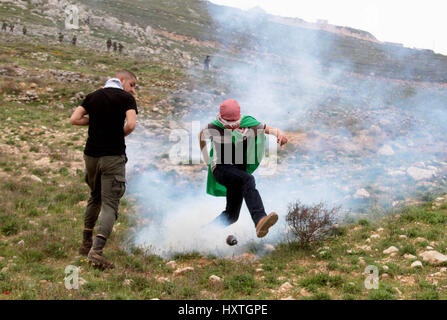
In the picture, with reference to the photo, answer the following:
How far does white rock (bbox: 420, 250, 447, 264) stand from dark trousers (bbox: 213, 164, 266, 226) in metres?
1.73

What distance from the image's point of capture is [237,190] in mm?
4637

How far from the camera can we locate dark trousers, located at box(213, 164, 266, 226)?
4.20 meters

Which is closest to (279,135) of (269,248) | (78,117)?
(269,248)

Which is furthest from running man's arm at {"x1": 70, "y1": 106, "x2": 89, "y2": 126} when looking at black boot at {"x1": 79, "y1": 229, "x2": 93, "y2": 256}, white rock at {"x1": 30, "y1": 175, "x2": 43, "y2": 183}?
white rock at {"x1": 30, "y1": 175, "x2": 43, "y2": 183}

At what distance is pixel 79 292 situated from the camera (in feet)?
10.6

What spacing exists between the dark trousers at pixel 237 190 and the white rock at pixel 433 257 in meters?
1.73

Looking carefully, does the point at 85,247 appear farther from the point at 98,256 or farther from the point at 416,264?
the point at 416,264

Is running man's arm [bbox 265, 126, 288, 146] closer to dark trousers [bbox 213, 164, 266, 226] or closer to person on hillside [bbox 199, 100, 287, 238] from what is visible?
person on hillside [bbox 199, 100, 287, 238]

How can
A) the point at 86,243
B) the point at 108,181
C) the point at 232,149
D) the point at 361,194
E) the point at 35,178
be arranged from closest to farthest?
1. the point at 108,181
2. the point at 86,243
3. the point at 232,149
4. the point at 35,178
5. the point at 361,194

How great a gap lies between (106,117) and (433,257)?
144 inches

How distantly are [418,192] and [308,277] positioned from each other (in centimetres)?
436
